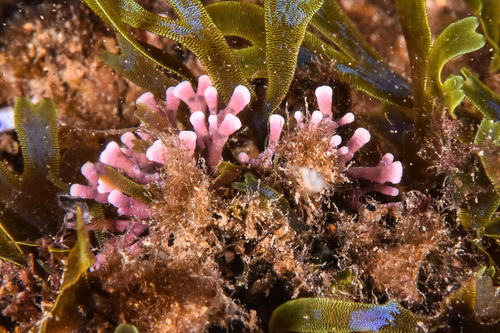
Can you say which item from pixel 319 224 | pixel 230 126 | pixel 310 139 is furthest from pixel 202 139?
pixel 319 224

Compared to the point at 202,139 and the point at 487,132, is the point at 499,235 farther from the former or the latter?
the point at 202,139

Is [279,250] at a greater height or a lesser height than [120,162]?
lesser

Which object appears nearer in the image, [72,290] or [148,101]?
[72,290]

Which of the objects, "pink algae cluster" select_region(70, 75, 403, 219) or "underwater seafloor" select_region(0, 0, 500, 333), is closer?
"underwater seafloor" select_region(0, 0, 500, 333)

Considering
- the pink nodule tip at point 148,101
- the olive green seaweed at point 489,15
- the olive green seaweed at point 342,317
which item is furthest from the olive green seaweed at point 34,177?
the olive green seaweed at point 489,15

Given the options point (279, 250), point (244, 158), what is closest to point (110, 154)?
point (244, 158)

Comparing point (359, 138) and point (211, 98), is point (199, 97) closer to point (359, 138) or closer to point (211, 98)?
point (211, 98)

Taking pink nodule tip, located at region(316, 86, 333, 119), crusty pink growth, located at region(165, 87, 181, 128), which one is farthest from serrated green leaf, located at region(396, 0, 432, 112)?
crusty pink growth, located at region(165, 87, 181, 128)

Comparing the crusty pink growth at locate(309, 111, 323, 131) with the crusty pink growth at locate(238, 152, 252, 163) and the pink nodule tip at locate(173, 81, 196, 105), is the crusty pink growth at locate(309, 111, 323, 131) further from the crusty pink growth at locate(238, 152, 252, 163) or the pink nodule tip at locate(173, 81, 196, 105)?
the pink nodule tip at locate(173, 81, 196, 105)
